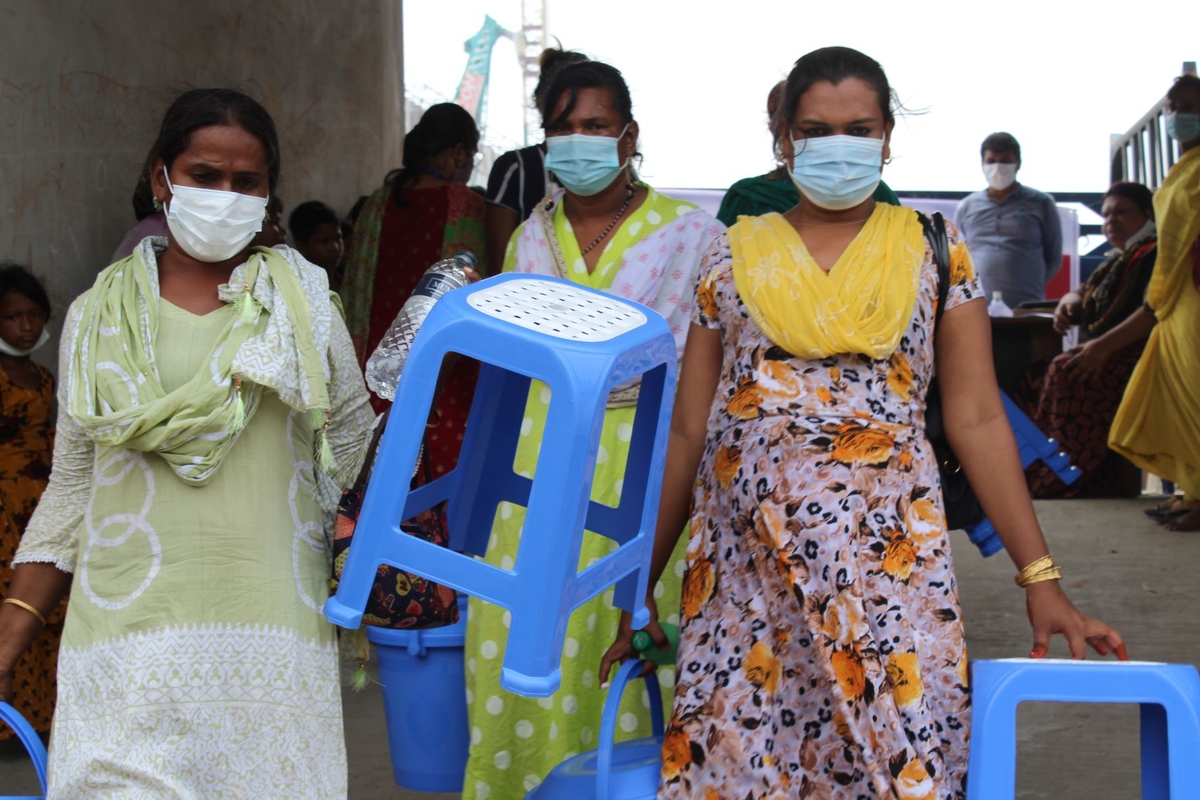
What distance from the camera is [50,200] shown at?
4.19m

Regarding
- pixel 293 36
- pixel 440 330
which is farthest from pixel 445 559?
pixel 293 36

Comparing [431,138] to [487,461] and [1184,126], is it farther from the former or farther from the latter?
[1184,126]

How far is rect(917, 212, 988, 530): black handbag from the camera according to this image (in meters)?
2.37

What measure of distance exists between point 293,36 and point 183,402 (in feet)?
15.2

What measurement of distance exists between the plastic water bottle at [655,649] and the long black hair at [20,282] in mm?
2523

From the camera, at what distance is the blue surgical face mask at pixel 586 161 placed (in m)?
3.20

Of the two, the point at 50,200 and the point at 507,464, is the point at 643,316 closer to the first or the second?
the point at 507,464

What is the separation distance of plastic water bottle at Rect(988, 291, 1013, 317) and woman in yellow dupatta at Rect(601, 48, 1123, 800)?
244 inches

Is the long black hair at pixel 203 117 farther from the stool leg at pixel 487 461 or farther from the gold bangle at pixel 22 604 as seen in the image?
the gold bangle at pixel 22 604

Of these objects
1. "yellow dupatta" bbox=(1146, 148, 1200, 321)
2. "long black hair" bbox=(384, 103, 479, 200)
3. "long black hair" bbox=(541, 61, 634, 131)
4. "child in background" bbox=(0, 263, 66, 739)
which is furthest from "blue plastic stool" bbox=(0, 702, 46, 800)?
"yellow dupatta" bbox=(1146, 148, 1200, 321)

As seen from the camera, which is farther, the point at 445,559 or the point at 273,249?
the point at 273,249

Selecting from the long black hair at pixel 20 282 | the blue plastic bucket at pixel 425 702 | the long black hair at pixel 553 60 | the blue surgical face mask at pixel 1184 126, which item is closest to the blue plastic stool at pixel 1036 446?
the blue plastic bucket at pixel 425 702

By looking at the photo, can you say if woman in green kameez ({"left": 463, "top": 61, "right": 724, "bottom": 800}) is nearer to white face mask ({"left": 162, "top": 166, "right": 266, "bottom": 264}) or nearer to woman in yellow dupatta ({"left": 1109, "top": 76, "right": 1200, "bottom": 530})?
white face mask ({"left": 162, "top": 166, "right": 266, "bottom": 264})

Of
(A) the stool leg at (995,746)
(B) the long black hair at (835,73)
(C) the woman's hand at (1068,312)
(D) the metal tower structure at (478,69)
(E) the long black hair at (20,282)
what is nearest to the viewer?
(A) the stool leg at (995,746)
